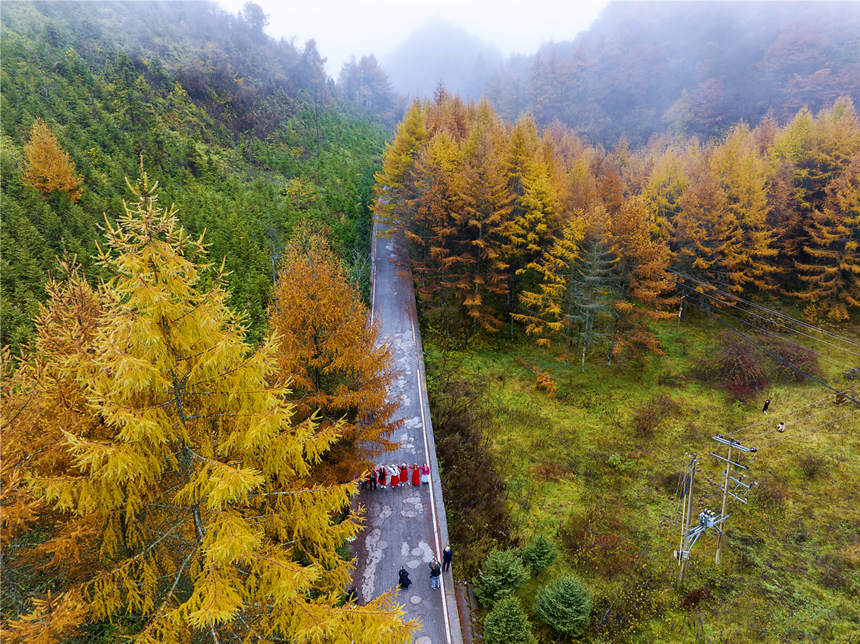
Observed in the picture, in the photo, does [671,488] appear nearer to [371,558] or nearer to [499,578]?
[499,578]

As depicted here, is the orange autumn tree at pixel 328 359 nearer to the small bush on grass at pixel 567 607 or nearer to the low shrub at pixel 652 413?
the small bush on grass at pixel 567 607

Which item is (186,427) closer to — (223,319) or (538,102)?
(223,319)

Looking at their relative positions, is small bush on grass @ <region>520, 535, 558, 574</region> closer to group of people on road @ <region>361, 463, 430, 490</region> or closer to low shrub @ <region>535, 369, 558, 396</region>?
group of people on road @ <region>361, 463, 430, 490</region>

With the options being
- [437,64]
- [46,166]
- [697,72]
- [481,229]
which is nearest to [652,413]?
[481,229]

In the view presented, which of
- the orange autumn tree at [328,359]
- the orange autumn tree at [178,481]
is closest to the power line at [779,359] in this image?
the orange autumn tree at [328,359]

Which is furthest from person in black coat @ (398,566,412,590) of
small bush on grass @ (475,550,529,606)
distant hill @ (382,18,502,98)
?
distant hill @ (382,18,502,98)

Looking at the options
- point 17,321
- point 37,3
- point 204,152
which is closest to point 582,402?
point 17,321
